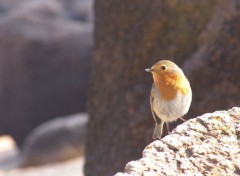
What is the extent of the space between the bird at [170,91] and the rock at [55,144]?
1062 centimetres

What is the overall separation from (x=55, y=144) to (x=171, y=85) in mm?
11223

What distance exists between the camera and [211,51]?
7.59 m

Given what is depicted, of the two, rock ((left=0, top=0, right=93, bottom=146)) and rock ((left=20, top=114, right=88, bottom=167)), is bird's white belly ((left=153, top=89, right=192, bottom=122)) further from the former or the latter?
rock ((left=0, top=0, right=93, bottom=146))

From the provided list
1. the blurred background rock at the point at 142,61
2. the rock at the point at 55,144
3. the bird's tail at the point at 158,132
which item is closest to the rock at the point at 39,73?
the rock at the point at 55,144

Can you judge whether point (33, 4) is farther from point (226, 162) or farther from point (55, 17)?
point (226, 162)

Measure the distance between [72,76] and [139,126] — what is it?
40.4 ft

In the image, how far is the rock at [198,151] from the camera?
361 cm

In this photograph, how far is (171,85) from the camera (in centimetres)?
570

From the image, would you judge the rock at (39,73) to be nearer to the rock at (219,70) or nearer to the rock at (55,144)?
the rock at (55,144)

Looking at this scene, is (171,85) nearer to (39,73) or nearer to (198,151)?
(198,151)

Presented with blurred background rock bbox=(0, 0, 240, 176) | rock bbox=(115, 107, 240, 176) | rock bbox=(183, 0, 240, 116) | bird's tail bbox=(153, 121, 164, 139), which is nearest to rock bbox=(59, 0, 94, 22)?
blurred background rock bbox=(0, 0, 240, 176)

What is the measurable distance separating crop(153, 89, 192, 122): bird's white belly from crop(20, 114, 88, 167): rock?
10.6m

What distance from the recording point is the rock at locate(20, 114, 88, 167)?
16.5 m

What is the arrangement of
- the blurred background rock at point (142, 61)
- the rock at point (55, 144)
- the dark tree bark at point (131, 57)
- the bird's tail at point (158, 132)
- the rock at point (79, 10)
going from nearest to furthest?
the bird's tail at point (158, 132), the blurred background rock at point (142, 61), the dark tree bark at point (131, 57), the rock at point (55, 144), the rock at point (79, 10)
